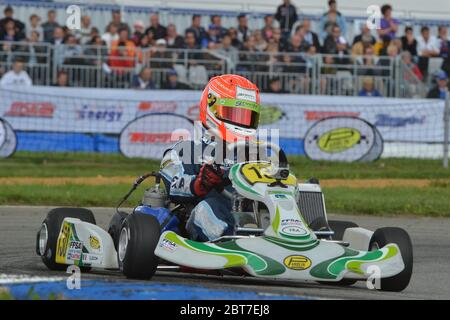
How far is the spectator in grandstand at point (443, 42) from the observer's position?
2228cm

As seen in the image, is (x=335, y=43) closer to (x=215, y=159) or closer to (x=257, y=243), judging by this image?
(x=215, y=159)

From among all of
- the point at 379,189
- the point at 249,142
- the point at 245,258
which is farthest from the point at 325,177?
the point at 245,258

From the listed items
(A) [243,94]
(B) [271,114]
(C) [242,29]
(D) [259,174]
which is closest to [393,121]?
(B) [271,114]

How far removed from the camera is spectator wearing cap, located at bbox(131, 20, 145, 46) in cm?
2153

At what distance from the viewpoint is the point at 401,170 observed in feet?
59.7

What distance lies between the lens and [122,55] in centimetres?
2111

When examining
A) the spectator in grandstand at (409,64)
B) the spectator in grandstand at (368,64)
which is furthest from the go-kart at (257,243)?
the spectator in grandstand at (409,64)

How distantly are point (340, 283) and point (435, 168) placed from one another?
11.5 meters

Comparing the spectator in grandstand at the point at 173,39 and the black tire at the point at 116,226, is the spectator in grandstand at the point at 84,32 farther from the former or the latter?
the black tire at the point at 116,226

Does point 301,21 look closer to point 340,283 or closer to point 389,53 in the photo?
point 389,53

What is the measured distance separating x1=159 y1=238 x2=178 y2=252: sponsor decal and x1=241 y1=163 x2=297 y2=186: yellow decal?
669mm

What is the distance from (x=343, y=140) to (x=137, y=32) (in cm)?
490

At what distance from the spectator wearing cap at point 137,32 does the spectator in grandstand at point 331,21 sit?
3.44 meters

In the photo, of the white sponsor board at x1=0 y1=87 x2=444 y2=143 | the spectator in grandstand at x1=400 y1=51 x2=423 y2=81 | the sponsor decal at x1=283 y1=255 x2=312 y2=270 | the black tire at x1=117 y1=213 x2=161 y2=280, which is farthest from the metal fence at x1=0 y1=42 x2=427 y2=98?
the sponsor decal at x1=283 y1=255 x2=312 y2=270
